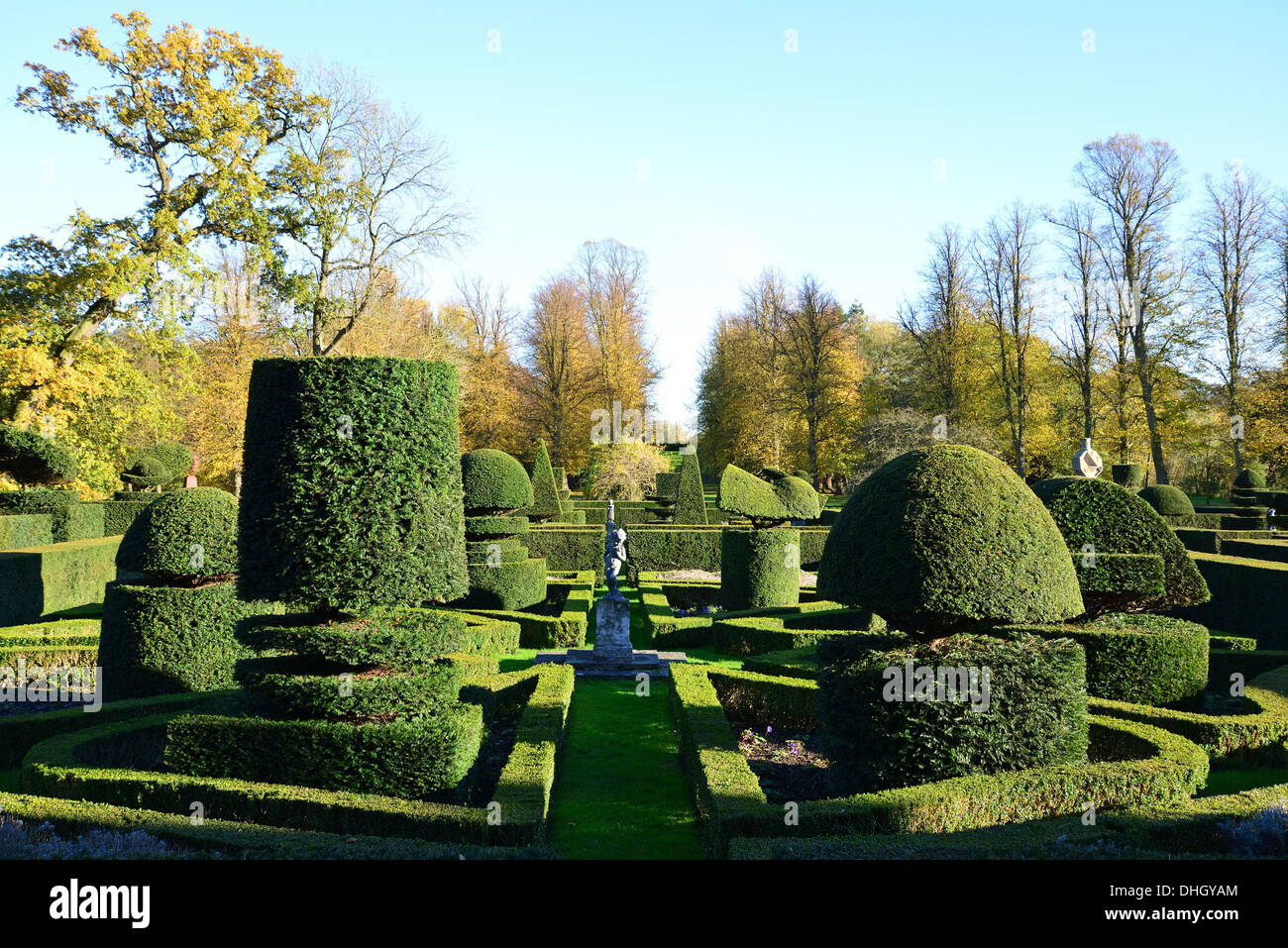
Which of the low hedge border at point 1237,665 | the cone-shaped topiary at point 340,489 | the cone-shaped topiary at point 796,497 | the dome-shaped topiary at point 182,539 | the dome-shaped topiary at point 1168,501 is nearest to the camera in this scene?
the cone-shaped topiary at point 340,489

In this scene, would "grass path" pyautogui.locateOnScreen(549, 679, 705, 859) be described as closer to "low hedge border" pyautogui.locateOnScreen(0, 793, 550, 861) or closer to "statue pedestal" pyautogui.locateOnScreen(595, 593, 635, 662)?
"low hedge border" pyautogui.locateOnScreen(0, 793, 550, 861)

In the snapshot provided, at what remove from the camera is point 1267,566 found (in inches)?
542

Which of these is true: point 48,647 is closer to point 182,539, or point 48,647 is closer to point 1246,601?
point 182,539

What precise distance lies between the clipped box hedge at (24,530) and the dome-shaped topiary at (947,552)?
19.7 metres

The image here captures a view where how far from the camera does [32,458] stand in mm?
19266

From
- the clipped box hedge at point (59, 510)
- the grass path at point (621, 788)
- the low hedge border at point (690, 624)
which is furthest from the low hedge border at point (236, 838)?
the clipped box hedge at point (59, 510)

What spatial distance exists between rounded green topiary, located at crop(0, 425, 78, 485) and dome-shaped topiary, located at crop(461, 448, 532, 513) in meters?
9.96

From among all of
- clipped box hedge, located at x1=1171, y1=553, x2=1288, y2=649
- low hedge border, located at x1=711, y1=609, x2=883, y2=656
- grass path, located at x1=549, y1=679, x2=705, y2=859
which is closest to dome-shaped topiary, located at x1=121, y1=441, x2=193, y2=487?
low hedge border, located at x1=711, y1=609, x2=883, y2=656

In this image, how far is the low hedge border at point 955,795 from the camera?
Answer: 540 cm

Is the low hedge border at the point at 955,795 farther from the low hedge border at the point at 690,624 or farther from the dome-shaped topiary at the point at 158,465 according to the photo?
the dome-shaped topiary at the point at 158,465
